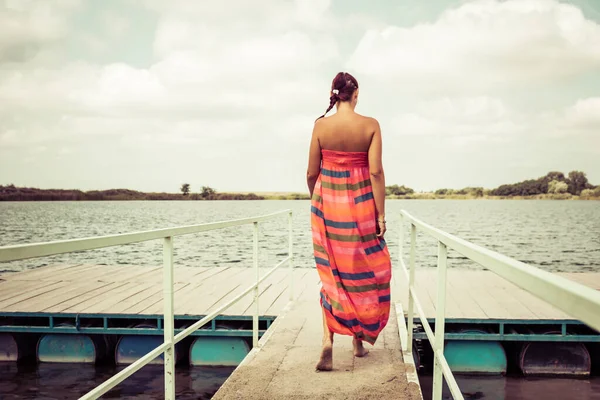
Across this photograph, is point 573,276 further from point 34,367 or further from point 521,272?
point 521,272

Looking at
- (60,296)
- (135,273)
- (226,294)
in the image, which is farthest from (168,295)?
(135,273)

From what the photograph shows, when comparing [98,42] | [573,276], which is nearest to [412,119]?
[98,42]

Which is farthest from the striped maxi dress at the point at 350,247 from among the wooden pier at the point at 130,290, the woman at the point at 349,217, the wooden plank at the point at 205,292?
the wooden plank at the point at 205,292

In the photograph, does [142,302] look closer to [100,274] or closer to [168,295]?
[100,274]

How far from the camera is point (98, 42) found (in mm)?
84812

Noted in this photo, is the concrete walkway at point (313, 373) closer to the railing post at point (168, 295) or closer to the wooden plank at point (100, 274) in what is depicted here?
the railing post at point (168, 295)

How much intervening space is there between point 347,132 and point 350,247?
2.25 feet

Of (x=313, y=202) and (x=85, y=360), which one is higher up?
(x=313, y=202)

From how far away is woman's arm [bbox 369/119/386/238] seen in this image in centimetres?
290

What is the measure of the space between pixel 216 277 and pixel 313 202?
648 cm

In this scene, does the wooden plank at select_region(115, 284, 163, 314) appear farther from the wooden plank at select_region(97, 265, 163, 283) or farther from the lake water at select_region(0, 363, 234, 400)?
the wooden plank at select_region(97, 265, 163, 283)

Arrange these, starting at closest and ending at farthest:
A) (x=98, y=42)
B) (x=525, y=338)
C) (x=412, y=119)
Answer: (x=525, y=338) < (x=98, y=42) < (x=412, y=119)

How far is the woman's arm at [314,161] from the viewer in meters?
3.00

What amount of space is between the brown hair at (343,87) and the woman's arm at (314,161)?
0.15 meters
